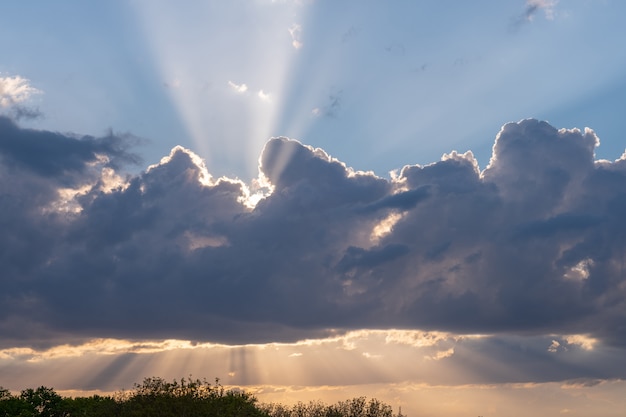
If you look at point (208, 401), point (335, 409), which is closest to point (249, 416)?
point (208, 401)

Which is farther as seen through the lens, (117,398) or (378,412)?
(378,412)

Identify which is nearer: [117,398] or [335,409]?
[117,398]

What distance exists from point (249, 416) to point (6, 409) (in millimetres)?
78997

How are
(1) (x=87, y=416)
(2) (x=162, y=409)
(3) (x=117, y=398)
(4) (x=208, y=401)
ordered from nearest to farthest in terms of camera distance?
(2) (x=162, y=409), (4) (x=208, y=401), (3) (x=117, y=398), (1) (x=87, y=416)

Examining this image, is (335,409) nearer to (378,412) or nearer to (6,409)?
(378,412)

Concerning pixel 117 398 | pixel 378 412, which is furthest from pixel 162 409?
pixel 378 412

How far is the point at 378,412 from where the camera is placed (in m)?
195

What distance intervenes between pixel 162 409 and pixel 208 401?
11.8 m

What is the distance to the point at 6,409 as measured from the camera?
196 meters

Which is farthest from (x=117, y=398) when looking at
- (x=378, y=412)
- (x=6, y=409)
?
(x=378, y=412)

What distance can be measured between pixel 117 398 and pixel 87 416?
2643 cm

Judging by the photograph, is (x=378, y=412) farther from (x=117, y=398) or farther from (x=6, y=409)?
(x=6, y=409)

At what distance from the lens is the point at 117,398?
547 ft

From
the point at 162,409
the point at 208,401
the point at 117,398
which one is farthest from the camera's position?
the point at 117,398
